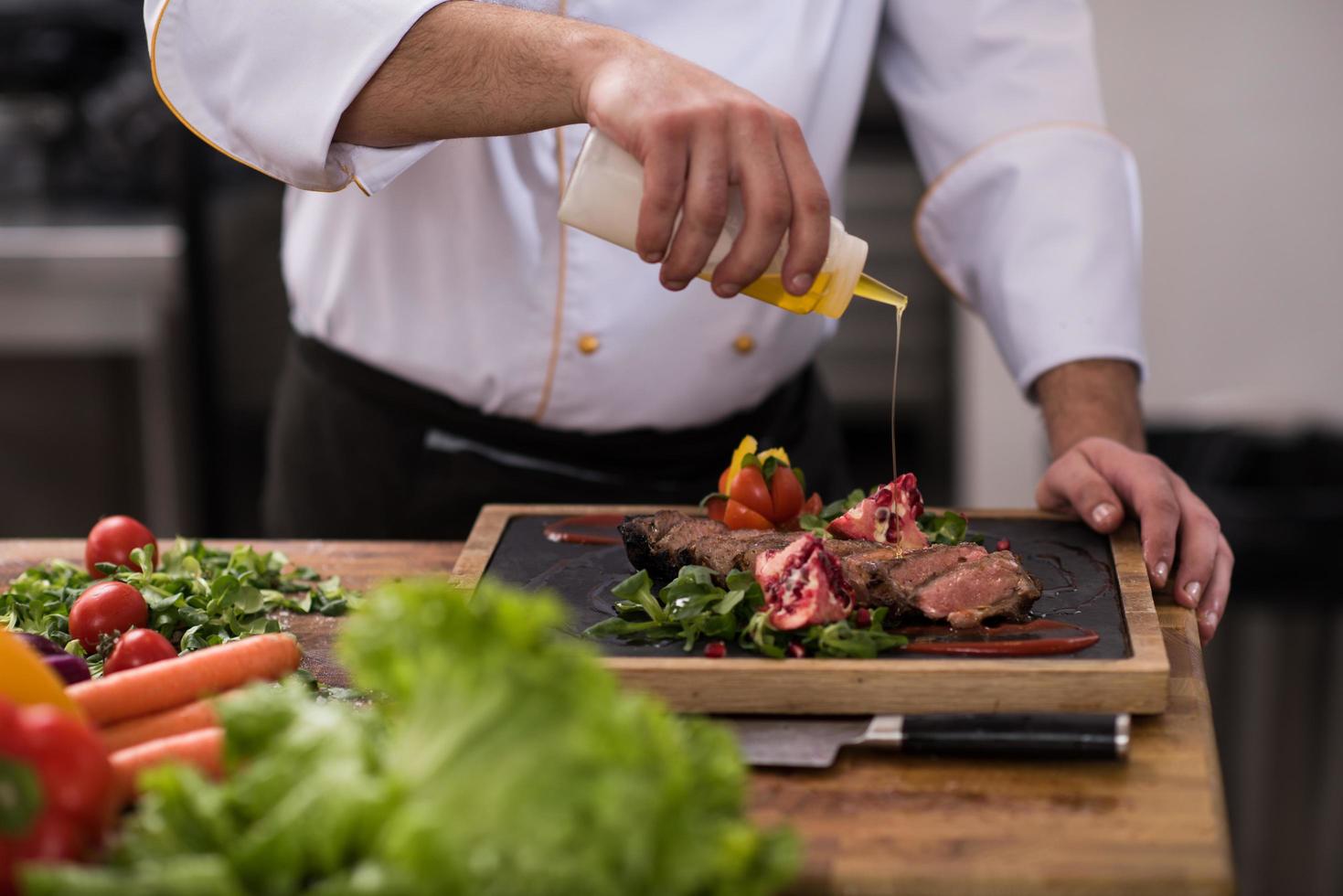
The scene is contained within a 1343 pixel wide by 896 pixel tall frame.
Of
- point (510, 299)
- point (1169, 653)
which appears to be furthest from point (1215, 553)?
point (510, 299)

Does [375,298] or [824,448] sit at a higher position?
[375,298]

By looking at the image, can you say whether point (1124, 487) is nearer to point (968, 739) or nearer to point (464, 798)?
point (968, 739)

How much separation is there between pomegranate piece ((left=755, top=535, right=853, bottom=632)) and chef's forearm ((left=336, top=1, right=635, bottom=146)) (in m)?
0.48

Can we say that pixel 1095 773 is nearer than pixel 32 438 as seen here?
Yes

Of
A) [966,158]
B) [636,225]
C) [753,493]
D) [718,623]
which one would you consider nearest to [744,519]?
[753,493]

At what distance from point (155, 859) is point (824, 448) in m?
1.56

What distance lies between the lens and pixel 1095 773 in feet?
3.91

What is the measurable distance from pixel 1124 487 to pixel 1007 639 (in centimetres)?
43

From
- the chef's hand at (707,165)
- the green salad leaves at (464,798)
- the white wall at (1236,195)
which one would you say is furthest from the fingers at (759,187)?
the white wall at (1236,195)

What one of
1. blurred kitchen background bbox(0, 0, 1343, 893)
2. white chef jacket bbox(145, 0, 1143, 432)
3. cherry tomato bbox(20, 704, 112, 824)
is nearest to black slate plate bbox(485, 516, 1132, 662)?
white chef jacket bbox(145, 0, 1143, 432)

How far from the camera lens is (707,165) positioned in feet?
4.33

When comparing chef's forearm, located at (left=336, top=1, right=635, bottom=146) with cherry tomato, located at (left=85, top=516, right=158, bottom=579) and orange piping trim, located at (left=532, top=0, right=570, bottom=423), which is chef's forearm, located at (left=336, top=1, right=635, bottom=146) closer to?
orange piping trim, located at (left=532, top=0, right=570, bottom=423)

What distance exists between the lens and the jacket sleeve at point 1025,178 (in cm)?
200

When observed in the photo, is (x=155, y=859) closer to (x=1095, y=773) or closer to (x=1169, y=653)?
(x=1095, y=773)
